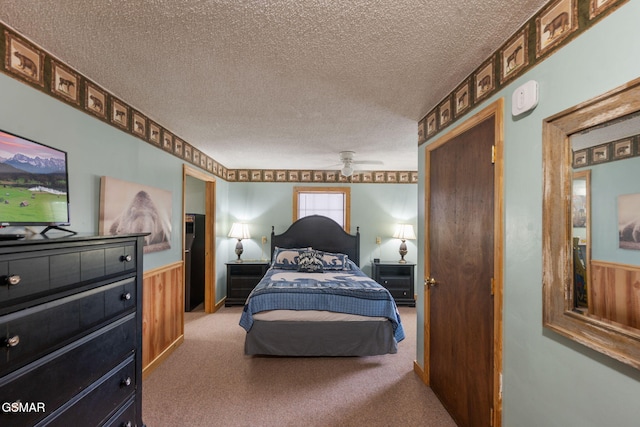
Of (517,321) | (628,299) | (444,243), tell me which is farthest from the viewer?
(444,243)

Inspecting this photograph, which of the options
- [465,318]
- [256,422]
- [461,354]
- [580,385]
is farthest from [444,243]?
[256,422]

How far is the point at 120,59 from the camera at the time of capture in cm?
175

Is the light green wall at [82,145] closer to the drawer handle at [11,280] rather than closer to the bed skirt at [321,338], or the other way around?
the drawer handle at [11,280]

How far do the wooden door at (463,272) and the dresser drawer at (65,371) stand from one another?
2139mm

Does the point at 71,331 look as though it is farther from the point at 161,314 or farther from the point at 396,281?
the point at 396,281

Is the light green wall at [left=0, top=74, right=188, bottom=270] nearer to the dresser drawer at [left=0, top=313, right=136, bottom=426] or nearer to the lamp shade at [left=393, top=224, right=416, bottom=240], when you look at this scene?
the dresser drawer at [left=0, top=313, right=136, bottom=426]

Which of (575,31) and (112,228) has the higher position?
(575,31)

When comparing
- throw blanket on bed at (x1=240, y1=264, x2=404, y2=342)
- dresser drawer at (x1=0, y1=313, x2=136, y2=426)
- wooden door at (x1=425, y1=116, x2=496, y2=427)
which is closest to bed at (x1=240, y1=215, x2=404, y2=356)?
throw blanket on bed at (x1=240, y1=264, x2=404, y2=342)

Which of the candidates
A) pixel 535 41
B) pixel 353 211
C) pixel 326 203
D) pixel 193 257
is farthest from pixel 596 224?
pixel 193 257

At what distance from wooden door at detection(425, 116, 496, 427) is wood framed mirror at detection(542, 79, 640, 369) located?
1.53 ft

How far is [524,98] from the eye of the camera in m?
1.39

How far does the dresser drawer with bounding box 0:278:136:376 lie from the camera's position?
3.41 ft

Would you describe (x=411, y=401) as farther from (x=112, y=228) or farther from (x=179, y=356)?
(x=112, y=228)

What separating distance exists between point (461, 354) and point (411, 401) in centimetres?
71
